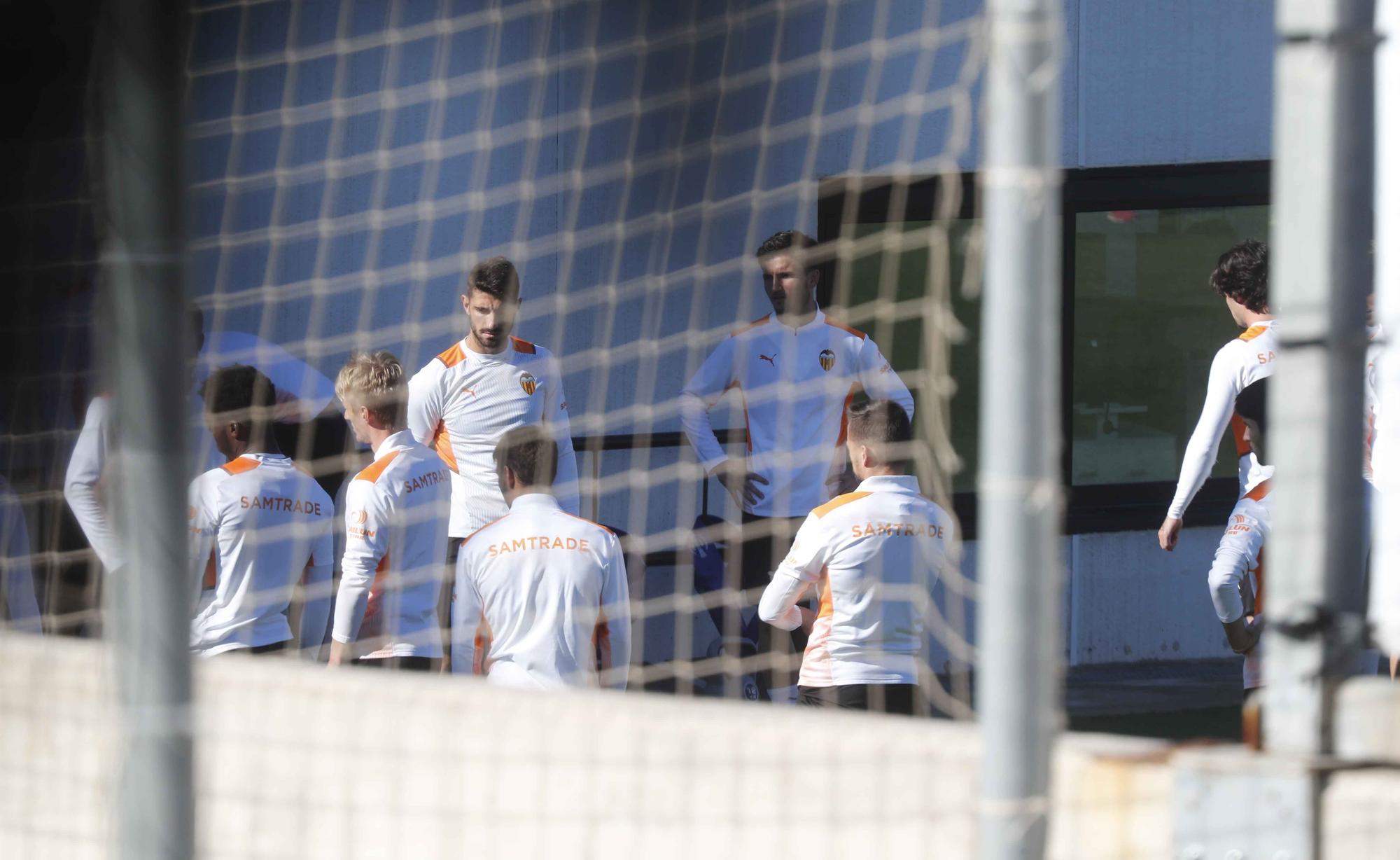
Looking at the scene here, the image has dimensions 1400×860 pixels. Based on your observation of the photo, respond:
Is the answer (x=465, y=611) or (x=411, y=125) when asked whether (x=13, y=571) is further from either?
(x=411, y=125)

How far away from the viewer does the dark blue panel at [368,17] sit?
7.07m

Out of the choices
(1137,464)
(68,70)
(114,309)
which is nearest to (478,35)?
(68,70)

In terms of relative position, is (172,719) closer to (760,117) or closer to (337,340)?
(337,340)

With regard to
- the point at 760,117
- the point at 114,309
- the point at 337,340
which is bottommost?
the point at 114,309

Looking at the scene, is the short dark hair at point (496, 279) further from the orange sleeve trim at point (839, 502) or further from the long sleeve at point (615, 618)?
the orange sleeve trim at point (839, 502)

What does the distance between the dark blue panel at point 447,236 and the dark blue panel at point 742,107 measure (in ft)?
4.15

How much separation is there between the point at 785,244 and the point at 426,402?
143 cm

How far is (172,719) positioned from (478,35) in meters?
6.07

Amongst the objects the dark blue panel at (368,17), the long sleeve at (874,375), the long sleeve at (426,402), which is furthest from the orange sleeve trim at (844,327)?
the dark blue panel at (368,17)

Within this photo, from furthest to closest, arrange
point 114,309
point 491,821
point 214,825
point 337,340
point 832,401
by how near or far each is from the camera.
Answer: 1. point 337,340
2. point 832,401
3. point 214,825
4. point 491,821
5. point 114,309

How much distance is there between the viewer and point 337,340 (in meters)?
7.16

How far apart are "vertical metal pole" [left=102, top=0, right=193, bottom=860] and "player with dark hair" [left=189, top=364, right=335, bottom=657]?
10.0 feet

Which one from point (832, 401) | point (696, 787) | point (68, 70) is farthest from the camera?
point (68, 70)

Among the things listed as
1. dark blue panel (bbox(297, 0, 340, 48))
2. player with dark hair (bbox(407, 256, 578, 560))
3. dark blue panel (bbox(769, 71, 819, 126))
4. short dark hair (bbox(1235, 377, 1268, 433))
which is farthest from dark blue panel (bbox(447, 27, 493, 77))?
short dark hair (bbox(1235, 377, 1268, 433))
